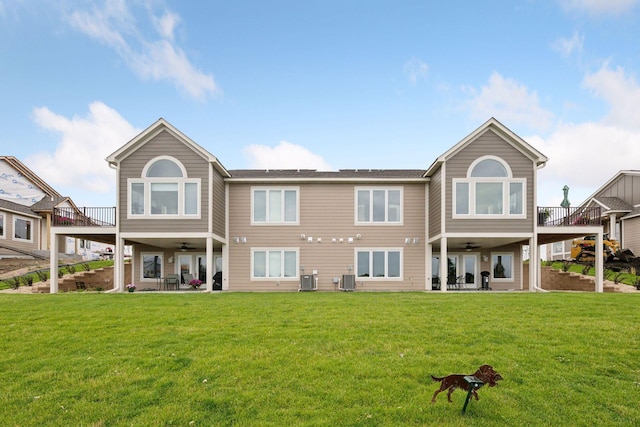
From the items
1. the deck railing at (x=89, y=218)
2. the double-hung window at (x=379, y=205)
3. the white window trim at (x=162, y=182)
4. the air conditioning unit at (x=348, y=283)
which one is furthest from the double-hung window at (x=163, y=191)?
the double-hung window at (x=379, y=205)

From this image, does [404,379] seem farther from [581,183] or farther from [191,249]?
[581,183]

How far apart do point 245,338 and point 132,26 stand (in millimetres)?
19217

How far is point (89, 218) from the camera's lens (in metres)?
17.1

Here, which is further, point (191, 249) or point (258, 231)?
point (191, 249)

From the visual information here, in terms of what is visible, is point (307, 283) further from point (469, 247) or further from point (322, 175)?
point (469, 247)

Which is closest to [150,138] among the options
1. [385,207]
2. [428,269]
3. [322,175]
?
[322,175]

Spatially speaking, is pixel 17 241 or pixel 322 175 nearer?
pixel 322 175

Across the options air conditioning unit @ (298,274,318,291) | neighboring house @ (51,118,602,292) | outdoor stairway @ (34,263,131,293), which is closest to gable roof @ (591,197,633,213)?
neighboring house @ (51,118,602,292)

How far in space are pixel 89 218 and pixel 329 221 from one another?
414 inches

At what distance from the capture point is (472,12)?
17.2 m

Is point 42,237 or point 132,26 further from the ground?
point 132,26

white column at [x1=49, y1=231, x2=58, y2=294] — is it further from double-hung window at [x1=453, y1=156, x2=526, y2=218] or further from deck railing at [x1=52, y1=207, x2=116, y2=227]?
double-hung window at [x1=453, y1=156, x2=526, y2=218]

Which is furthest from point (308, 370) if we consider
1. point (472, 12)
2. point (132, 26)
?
point (132, 26)

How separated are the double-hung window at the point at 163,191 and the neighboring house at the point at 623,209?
23.3 m
